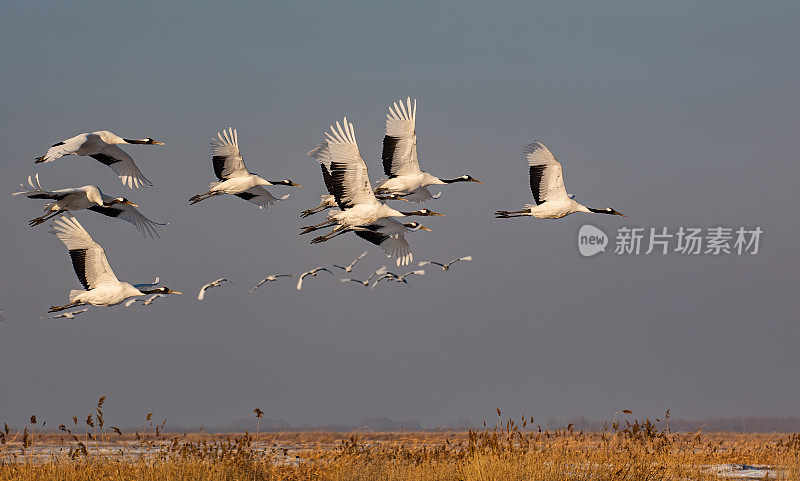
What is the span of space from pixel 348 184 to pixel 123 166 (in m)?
5.07

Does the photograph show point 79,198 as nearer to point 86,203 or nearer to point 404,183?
point 86,203

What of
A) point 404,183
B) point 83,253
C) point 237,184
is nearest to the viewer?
point 83,253

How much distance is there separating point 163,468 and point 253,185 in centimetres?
1080

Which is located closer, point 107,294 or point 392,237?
point 107,294

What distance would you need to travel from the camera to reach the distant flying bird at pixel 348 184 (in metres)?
18.1

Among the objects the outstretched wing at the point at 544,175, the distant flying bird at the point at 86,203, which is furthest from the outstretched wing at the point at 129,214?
the outstretched wing at the point at 544,175

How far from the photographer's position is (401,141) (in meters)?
20.7

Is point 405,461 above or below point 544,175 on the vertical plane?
below

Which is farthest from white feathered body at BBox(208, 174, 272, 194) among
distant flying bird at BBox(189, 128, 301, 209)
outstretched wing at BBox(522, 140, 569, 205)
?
outstretched wing at BBox(522, 140, 569, 205)

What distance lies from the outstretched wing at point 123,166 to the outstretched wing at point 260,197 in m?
3.40

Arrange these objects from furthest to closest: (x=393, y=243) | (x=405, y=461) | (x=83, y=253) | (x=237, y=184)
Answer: (x=393, y=243) → (x=237, y=184) → (x=83, y=253) → (x=405, y=461)

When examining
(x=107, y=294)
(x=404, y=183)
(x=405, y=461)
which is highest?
(x=404, y=183)

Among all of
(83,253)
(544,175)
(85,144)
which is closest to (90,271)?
(83,253)

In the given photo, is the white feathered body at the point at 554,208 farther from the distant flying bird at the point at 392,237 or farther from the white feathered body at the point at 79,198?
the white feathered body at the point at 79,198
